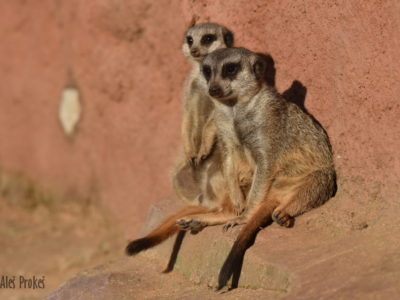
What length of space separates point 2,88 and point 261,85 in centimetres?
304

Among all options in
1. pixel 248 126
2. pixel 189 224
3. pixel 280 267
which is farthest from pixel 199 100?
pixel 280 267

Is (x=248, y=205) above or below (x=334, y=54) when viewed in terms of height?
below

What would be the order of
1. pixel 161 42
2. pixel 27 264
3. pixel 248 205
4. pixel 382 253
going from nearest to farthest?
pixel 382 253 < pixel 248 205 < pixel 161 42 < pixel 27 264

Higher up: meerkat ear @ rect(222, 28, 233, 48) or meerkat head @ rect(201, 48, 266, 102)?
meerkat ear @ rect(222, 28, 233, 48)

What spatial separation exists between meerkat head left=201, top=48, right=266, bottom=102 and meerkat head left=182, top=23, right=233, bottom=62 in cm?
43

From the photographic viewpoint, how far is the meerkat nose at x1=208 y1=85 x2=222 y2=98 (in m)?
3.24

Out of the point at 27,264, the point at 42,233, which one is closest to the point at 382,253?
the point at 27,264

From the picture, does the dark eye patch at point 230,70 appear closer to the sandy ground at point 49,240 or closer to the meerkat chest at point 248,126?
the meerkat chest at point 248,126

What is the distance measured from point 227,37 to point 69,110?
1.85 metres

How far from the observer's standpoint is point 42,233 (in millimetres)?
5402

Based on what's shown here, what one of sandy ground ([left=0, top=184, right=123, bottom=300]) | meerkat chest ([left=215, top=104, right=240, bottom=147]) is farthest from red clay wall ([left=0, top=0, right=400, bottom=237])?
meerkat chest ([left=215, top=104, right=240, bottom=147])

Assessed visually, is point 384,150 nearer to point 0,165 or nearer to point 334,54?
point 334,54

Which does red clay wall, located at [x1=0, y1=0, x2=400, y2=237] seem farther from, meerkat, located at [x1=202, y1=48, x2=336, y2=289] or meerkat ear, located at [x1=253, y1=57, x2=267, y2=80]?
meerkat ear, located at [x1=253, y1=57, x2=267, y2=80]

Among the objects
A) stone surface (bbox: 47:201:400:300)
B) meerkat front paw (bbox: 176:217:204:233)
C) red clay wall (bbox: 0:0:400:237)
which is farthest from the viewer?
meerkat front paw (bbox: 176:217:204:233)
